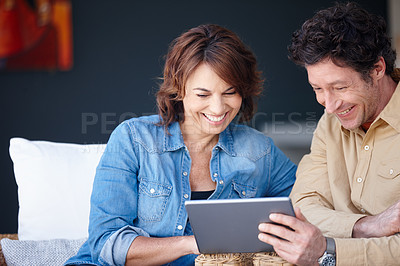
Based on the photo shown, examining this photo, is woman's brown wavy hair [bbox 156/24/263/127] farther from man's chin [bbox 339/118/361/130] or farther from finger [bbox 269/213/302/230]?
finger [bbox 269/213/302/230]

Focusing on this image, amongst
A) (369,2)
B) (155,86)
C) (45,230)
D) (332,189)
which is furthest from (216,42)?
(369,2)

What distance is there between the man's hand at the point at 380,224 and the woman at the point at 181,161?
0.59m

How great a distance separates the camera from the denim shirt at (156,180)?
7.19 ft

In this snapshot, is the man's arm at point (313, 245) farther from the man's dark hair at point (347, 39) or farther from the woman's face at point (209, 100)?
the woman's face at point (209, 100)

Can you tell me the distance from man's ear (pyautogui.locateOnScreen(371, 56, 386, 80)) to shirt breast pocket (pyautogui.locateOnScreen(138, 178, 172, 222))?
982 millimetres

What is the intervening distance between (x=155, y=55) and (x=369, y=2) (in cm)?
209

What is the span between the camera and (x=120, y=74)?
183 inches

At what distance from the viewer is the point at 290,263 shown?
178 cm

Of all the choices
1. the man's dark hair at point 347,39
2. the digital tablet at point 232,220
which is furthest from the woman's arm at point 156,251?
the man's dark hair at point 347,39

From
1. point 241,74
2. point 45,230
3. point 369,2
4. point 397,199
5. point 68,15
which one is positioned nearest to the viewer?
point 397,199

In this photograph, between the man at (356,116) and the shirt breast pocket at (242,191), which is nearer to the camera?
the man at (356,116)

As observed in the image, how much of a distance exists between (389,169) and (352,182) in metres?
0.17

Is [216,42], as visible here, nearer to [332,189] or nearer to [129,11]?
[332,189]

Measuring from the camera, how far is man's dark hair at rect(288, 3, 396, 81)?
205cm
